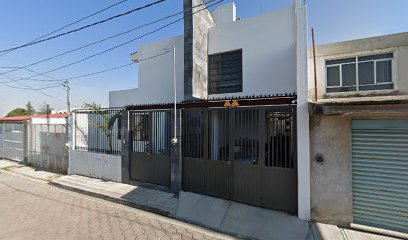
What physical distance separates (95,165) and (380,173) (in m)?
9.37

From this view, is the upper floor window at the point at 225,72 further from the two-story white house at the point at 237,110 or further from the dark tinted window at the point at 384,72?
the dark tinted window at the point at 384,72

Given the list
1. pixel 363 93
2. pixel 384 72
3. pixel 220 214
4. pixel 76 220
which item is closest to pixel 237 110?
pixel 220 214

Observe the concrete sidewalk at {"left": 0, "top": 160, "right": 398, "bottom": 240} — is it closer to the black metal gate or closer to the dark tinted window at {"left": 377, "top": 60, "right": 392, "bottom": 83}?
the black metal gate

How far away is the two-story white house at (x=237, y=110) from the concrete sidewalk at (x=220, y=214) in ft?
0.94

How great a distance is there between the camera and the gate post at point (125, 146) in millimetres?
7840

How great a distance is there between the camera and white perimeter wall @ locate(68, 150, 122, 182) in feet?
26.7

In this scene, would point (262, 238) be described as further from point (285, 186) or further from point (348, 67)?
point (348, 67)

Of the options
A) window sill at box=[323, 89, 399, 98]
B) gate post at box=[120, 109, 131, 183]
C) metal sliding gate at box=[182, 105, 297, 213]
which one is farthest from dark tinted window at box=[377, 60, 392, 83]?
gate post at box=[120, 109, 131, 183]

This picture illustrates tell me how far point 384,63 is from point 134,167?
1097 centimetres

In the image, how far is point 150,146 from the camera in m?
7.45

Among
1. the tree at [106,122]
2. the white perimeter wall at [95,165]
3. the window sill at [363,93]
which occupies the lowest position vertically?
the white perimeter wall at [95,165]

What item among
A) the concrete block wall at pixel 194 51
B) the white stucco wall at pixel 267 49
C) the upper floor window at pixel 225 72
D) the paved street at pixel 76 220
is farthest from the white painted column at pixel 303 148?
the concrete block wall at pixel 194 51

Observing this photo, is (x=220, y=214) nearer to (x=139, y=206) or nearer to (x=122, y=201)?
(x=139, y=206)

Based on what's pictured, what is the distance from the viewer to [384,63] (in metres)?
A: 8.75
